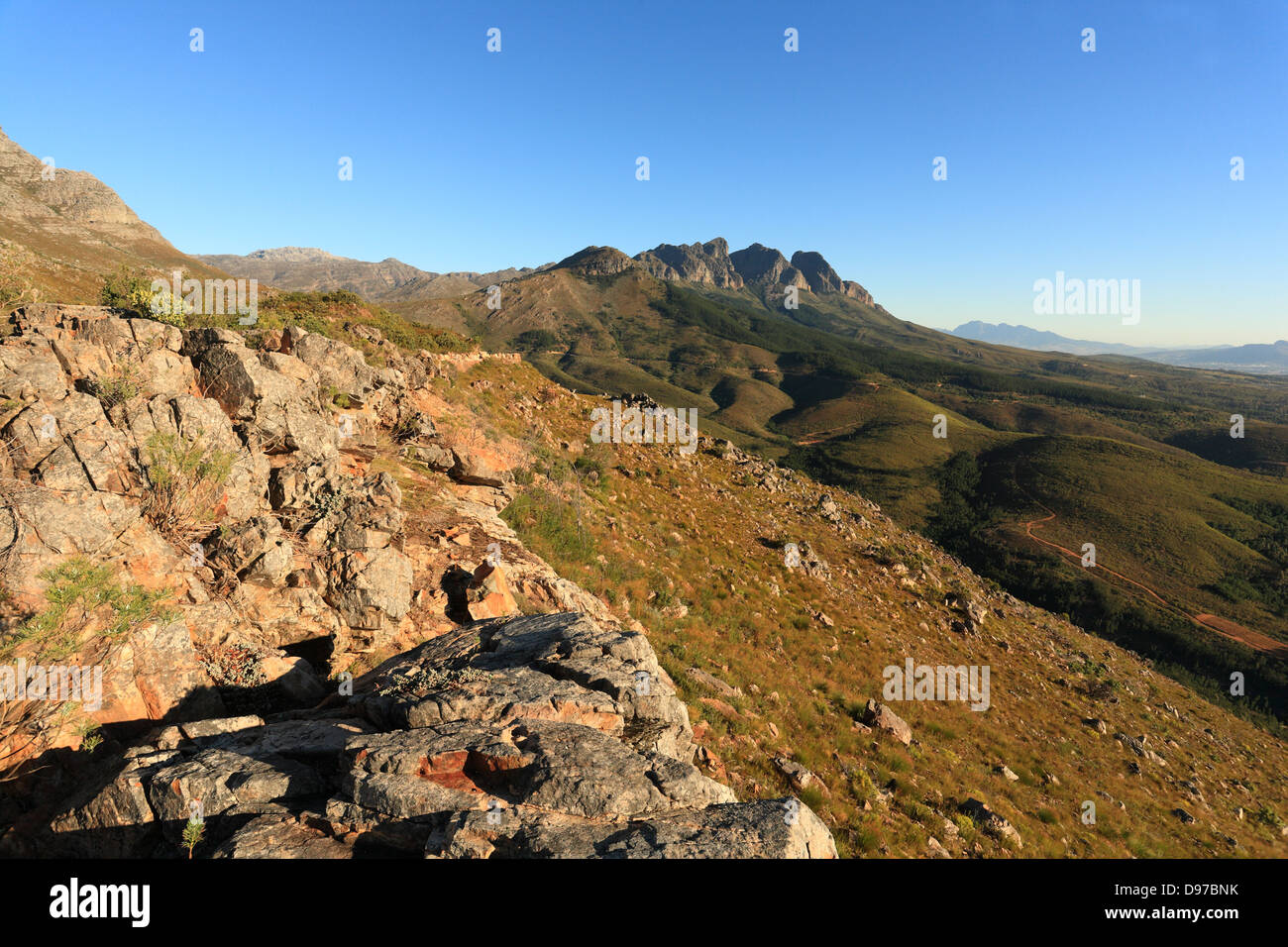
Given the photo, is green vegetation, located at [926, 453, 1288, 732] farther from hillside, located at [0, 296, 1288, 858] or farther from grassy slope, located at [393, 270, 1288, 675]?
hillside, located at [0, 296, 1288, 858]

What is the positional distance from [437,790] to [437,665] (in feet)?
9.78

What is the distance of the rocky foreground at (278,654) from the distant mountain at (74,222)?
55870 millimetres

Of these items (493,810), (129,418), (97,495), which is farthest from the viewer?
(129,418)

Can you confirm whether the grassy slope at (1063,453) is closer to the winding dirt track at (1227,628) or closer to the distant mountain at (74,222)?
the winding dirt track at (1227,628)

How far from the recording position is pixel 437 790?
16.2ft

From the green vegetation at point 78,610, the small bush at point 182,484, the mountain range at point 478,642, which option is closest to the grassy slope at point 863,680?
the mountain range at point 478,642

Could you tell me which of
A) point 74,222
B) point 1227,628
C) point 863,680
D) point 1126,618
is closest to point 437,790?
point 863,680

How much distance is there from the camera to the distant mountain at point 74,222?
9154 cm
